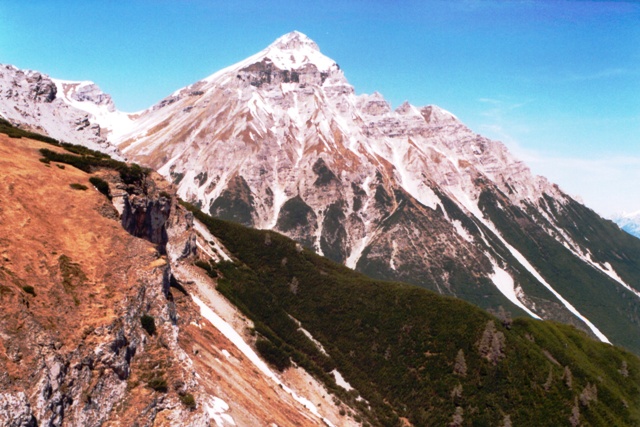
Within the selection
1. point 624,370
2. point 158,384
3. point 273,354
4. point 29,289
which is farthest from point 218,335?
point 624,370

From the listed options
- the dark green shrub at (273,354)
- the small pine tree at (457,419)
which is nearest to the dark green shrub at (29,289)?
the dark green shrub at (273,354)

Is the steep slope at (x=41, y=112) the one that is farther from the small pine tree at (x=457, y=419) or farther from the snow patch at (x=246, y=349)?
the small pine tree at (x=457, y=419)

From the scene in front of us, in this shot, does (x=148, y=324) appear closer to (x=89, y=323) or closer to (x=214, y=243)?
(x=89, y=323)

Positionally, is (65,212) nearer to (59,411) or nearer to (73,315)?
(73,315)

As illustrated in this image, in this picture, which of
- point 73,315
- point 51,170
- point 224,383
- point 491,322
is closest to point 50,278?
point 73,315

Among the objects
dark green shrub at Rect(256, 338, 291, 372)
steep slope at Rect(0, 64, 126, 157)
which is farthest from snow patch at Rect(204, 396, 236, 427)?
steep slope at Rect(0, 64, 126, 157)
